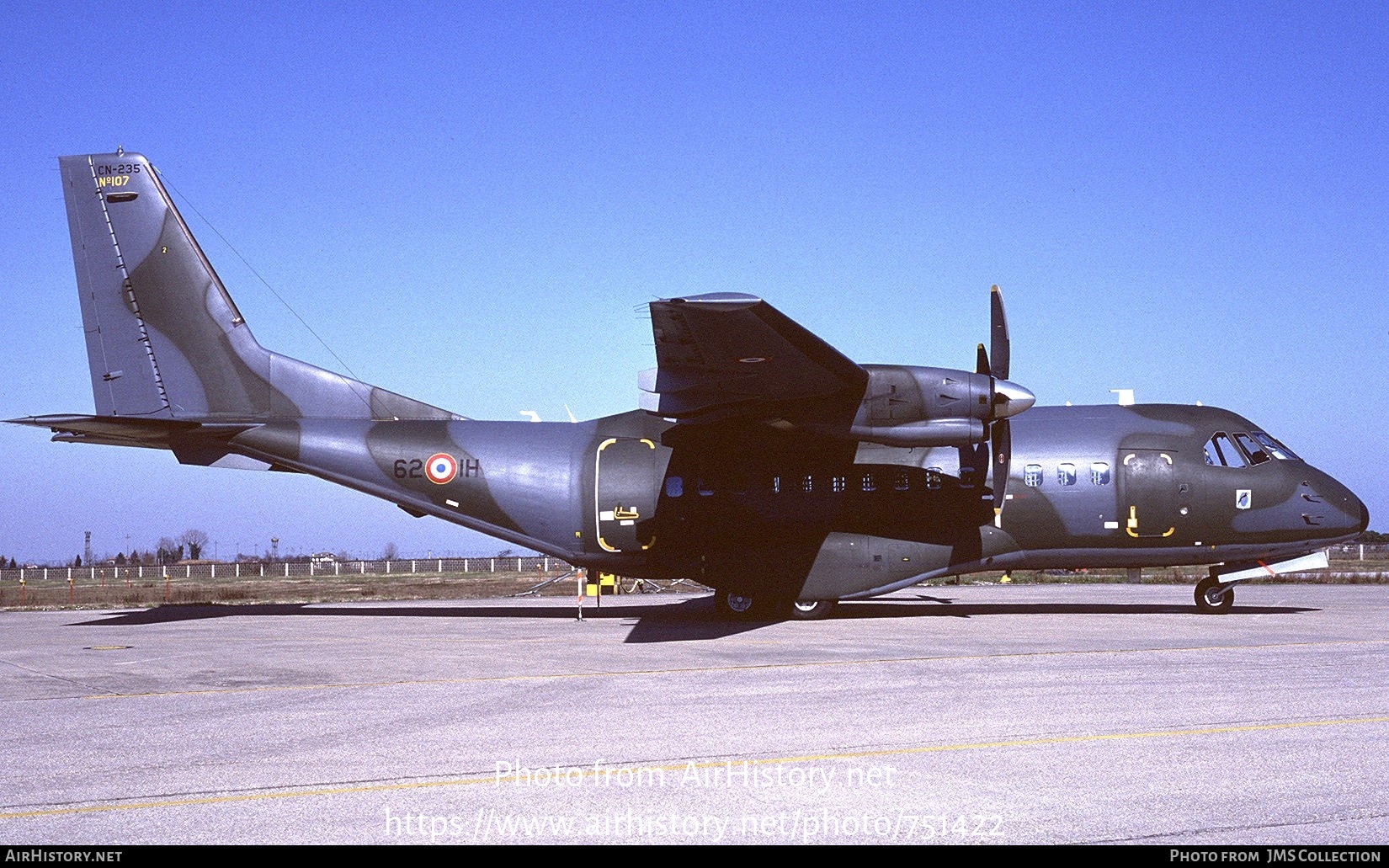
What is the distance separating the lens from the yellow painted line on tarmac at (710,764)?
7359 millimetres

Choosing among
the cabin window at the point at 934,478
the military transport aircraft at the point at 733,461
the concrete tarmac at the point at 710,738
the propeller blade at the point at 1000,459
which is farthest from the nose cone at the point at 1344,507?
the cabin window at the point at 934,478

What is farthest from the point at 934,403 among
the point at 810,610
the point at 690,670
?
the point at 690,670

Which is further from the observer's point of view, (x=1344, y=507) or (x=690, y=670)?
(x=1344, y=507)

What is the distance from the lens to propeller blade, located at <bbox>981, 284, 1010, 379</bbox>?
67.1 ft

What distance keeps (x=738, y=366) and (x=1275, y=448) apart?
11.6m

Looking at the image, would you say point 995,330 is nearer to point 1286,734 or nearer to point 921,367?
point 921,367

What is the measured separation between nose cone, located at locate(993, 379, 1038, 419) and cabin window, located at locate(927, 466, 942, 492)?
2.09 m

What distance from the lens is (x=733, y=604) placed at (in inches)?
891

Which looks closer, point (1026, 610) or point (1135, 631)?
point (1135, 631)

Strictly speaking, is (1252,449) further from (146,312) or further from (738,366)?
(146,312)

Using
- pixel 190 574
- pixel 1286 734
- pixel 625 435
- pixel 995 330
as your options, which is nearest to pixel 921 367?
pixel 995 330

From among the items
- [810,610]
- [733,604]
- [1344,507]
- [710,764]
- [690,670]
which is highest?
[1344,507]

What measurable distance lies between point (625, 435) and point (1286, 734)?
15.2 m
